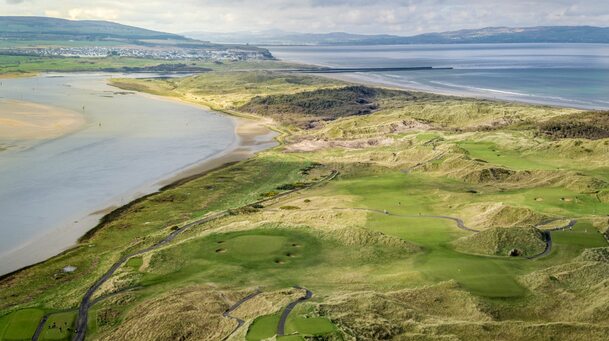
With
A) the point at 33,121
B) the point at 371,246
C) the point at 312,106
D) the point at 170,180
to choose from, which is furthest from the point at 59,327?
the point at 312,106

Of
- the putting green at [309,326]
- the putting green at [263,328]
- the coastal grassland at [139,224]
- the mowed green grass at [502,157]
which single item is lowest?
the coastal grassland at [139,224]

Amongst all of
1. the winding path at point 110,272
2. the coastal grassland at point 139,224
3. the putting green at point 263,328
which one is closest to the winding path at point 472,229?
the winding path at point 110,272

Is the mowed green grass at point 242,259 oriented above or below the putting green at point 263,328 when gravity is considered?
below

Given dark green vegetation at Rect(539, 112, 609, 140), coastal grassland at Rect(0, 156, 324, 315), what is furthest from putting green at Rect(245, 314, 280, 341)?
dark green vegetation at Rect(539, 112, 609, 140)

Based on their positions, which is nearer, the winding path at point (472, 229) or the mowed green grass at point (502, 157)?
the winding path at point (472, 229)

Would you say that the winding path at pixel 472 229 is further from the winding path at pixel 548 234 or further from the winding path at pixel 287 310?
the winding path at pixel 287 310

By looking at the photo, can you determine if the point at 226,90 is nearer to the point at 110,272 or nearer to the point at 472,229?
the point at 472,229

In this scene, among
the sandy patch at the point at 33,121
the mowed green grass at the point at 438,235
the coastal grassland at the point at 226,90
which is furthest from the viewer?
the coastal grassland at the point at 226,90

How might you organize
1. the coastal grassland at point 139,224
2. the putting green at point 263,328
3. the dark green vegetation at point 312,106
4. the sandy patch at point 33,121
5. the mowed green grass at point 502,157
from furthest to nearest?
the dark green vegetation at point 312,106 → the sandy patch at point 33,121 → the mowed green grass at point 502,157 → the coastal grassland at point 139,224 → the putting green at point 263,328
